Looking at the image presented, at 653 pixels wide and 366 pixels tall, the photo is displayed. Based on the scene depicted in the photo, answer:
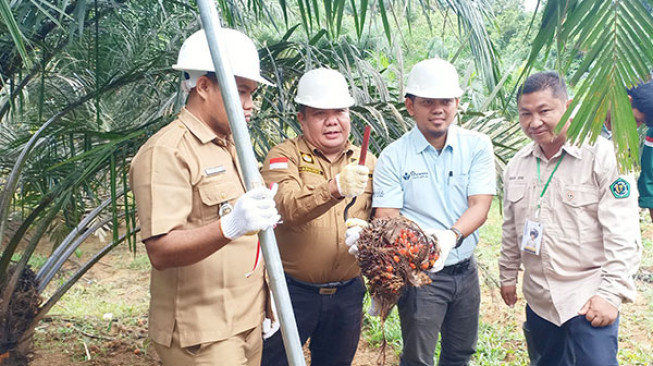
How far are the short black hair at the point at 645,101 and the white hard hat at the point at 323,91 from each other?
3.69ft

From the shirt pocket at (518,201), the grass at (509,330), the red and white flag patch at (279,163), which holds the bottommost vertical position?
the grass at (509,330)

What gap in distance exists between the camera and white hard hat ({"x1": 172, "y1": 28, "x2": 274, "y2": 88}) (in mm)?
1799

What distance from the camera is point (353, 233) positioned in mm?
2223

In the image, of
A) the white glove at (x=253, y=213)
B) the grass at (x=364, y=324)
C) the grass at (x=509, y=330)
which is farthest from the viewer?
the grass at (x=364, y=324)

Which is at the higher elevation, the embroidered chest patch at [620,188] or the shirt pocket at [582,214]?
the embroidered chest patch at [620,188]

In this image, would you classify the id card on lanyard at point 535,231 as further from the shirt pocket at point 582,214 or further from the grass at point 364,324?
the grass at point 364,324

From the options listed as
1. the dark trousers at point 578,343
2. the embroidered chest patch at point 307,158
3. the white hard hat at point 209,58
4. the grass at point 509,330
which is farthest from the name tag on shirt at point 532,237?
the white hard hat at point 209,58

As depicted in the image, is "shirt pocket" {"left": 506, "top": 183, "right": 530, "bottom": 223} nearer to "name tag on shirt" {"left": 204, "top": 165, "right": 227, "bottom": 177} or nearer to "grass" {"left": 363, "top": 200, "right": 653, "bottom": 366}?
"grass" {"left": 363, "top": 200, "right": 653, "bottom": 366}

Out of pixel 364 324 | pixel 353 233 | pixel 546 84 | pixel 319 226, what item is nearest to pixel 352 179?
pixel 353 233

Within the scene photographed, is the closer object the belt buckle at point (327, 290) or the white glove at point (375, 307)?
the white glove at point (375, 307)

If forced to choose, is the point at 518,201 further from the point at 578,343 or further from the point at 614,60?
the point at 614,60

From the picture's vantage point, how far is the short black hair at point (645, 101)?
2232 millimetres

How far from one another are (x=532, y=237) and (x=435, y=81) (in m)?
0.75

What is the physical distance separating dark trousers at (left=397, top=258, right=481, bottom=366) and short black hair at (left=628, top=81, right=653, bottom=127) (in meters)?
0.90
